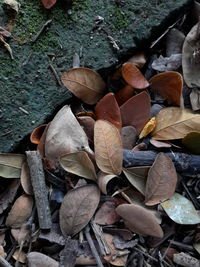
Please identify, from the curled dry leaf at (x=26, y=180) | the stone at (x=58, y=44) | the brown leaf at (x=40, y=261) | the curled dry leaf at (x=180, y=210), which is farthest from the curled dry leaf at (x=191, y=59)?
the brown leaf at (x=40, y=261)

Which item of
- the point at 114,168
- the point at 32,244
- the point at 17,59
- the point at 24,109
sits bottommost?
the point at 32,244

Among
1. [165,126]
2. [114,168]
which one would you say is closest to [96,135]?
[114,168]

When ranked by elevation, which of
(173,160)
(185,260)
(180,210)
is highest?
(173,160)

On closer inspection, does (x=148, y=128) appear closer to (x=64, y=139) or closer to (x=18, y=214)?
(x=64, y=139)

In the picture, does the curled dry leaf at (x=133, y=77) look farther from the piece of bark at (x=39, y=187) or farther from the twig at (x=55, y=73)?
the piece of bark at (x=39, y=187)

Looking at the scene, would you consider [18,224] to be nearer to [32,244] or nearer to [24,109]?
[32,244]

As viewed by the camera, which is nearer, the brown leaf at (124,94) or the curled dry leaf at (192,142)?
the curled dry leaf at (192,142)

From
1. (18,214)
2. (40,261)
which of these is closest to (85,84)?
(18,214)
